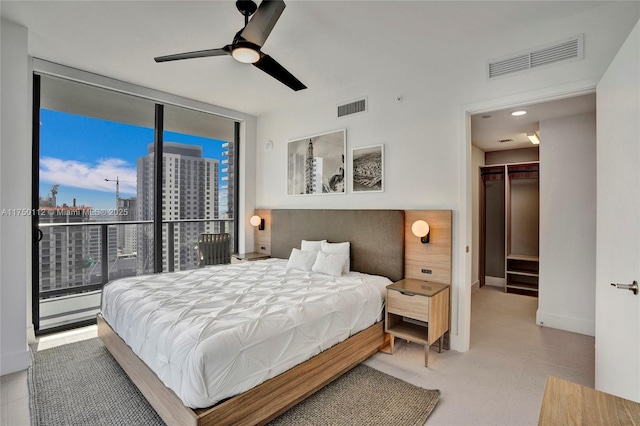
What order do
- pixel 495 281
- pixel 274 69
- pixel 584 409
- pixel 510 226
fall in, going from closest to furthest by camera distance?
1. pixel 584 409
2. pixel 274 69
3. pixel 510 226
4. pixel 495 281

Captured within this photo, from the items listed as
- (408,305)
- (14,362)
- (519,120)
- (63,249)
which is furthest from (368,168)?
(63,249)

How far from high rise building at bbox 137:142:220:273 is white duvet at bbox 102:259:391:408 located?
160cm

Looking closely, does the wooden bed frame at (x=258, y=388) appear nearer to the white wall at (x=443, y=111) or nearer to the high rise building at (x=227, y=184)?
the white wall at (x=443, y=111)

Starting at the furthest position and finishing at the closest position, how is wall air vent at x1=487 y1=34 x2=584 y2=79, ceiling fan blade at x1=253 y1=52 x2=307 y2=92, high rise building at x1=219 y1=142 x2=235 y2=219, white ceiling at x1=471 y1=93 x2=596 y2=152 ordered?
high rise building at x1=219 y1=142 x2=235 y2=219, white ceiling at x1=471 y1=93 x2=596 y2=152, wall air vent at x1=487 y1=34 x2=584 y2=79, ceiling fan blade at x1=253 y1=52 x2=307 y2=92

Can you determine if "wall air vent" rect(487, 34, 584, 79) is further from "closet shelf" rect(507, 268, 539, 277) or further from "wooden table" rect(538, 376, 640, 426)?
"closet shelf" rect(507, 268, 539, 277)

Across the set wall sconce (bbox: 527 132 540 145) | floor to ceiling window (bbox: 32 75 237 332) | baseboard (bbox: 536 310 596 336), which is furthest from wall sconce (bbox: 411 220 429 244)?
floor to ceiling window (bbox: 32 75 237 332)

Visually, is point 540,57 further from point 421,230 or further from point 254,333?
point 254,333

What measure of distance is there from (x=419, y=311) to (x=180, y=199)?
Result: 4.01m

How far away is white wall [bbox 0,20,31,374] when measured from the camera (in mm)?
2697

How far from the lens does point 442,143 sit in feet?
10.7

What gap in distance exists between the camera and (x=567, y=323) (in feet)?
12.1

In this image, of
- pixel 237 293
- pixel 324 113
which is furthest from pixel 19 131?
→ pixel 324 113

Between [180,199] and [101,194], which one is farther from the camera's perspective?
[180,199]

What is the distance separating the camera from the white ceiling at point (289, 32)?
2.46m
